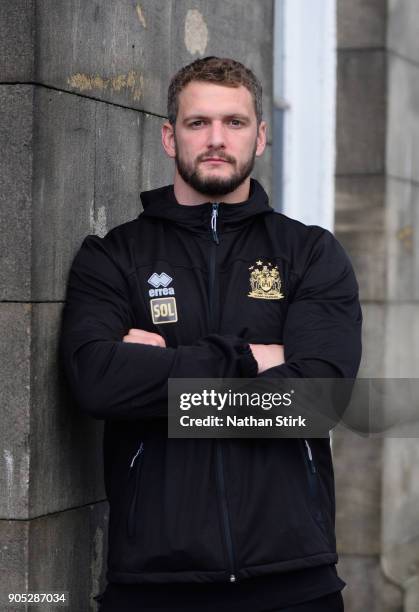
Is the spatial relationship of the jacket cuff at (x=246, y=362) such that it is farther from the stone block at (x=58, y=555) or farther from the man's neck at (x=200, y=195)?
the stone block at (x=58, y=555)

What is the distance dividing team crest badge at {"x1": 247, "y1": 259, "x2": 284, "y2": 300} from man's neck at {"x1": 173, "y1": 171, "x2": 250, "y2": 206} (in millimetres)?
235

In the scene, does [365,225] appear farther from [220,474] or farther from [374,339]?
[220,474]

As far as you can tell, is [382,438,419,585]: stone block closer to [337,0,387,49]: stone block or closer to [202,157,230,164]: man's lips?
[337,0,387,49]: stone block

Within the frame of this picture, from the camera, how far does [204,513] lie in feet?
13.0

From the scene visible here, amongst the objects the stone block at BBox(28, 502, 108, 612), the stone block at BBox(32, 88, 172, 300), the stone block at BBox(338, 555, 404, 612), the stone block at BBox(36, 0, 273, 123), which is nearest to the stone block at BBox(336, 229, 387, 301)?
the stone block at BBox(338, 555, 404, 612)

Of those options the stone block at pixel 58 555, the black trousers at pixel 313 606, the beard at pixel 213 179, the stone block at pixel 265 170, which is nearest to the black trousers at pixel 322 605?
the black trousers at pixel 313 606

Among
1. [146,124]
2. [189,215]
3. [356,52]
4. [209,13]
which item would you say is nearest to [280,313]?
[189,215]

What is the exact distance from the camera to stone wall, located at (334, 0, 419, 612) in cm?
813

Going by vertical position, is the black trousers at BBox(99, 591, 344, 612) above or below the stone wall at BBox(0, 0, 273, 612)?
below

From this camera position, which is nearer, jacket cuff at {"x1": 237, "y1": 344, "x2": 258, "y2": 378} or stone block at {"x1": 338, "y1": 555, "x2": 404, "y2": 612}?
jacket cuff at {"x1": 237, "y1": 344, "x2": 258, "y2": 378}

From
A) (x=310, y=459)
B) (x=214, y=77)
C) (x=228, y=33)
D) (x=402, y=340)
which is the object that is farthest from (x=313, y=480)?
(x=402, y=340)

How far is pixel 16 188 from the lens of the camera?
14.1 ft

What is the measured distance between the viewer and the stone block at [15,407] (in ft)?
14.1

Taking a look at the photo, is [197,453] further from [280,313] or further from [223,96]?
[223,96]
